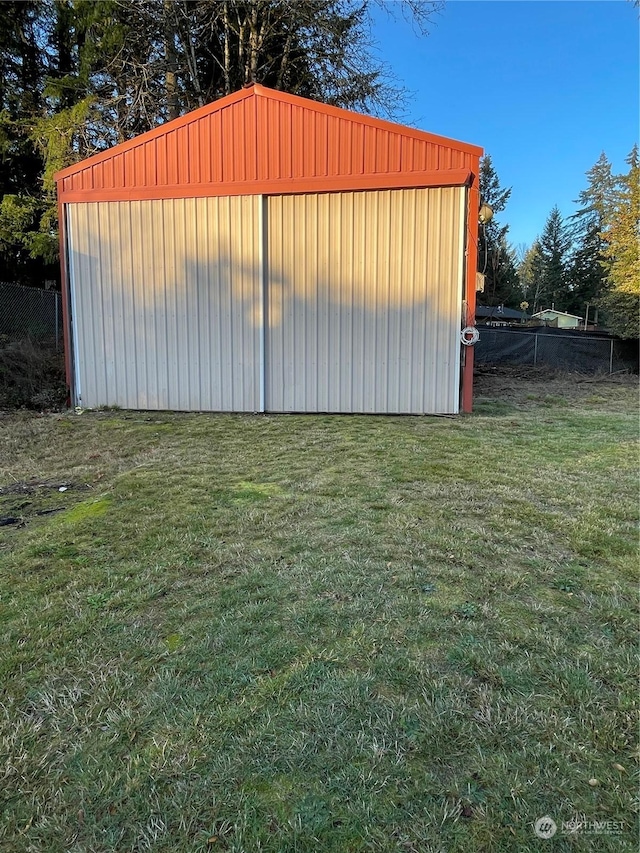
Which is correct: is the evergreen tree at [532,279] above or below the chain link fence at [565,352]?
above

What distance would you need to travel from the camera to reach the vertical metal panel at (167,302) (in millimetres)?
6848

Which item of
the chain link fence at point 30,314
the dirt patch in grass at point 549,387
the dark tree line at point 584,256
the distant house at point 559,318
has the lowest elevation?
the dirt patch in grass at point 549,387

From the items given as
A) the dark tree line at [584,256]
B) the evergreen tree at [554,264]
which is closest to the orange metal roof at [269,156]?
the dark tree line at [584,256]

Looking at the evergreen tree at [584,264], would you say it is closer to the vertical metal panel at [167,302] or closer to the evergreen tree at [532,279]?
the evergreen tree at [532,279]

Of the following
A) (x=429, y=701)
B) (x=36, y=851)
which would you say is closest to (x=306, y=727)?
(x=429, y=701)

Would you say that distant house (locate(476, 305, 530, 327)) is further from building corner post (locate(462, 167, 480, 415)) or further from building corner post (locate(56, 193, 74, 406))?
building corner post (locate(56, 193, 74, 406))

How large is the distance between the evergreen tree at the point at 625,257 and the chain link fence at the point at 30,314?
14.2 m

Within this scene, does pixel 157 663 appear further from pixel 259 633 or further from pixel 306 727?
pixel 306 727

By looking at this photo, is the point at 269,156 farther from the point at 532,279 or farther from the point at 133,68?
the point at 532,279

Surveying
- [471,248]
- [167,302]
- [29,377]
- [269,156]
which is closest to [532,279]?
[471,248]

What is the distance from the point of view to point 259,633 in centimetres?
186

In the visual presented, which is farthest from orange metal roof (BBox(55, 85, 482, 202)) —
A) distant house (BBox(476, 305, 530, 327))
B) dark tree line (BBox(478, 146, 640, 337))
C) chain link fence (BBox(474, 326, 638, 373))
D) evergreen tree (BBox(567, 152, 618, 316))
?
evergreen tree (BBox(567, 152, 618, 316))

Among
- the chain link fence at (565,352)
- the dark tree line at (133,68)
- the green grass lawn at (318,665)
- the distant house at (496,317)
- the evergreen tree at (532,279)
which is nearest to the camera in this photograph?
the green grass lawn at (318,665)

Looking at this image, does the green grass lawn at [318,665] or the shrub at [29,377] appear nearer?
the green grass lawn at [318,665]
